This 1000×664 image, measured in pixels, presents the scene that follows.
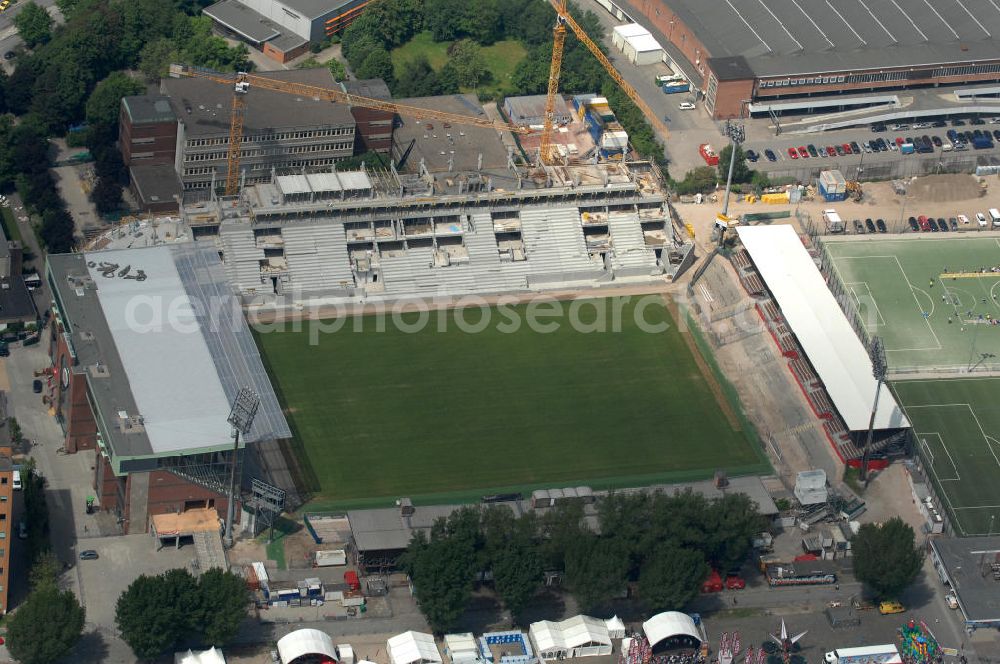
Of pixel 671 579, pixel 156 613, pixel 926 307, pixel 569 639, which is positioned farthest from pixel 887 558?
pixel 156 613

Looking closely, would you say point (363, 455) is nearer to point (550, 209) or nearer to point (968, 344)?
point (550, 209)

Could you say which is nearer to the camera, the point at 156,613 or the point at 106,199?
the point at 156,613

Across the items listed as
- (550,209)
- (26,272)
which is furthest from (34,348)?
(550,209)

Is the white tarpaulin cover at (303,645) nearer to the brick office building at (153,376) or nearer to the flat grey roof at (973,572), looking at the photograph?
the brick office building at (153,376)

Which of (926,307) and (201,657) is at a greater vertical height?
(926,307)

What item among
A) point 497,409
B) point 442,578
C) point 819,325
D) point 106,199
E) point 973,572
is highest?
point 106,199

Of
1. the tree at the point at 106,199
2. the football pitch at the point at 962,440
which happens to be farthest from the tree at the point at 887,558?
the tree at the point at 106,199

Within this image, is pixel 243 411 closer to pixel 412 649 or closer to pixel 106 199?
pixel 412 649
